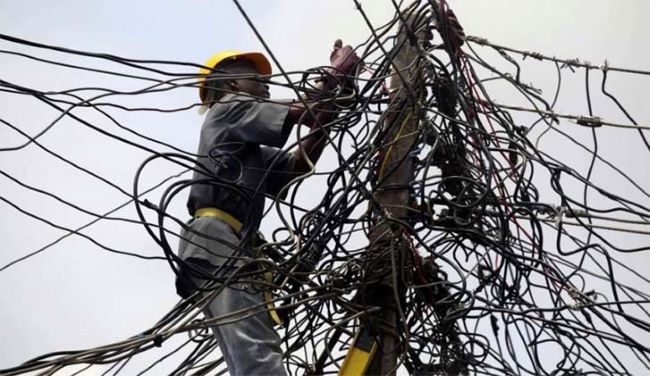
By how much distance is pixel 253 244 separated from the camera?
5.00 m

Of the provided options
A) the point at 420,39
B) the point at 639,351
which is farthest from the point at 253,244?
the point at 639,351

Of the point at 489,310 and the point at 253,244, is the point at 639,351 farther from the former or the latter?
the point at 253,244

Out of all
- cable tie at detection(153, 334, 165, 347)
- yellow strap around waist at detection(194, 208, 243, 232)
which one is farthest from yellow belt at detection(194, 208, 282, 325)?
cable tie at detection(153, 334, 165, 347)

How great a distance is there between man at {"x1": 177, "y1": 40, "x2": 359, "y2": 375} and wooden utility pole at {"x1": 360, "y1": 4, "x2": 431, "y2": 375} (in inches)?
12.5

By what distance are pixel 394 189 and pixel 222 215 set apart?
91 cm

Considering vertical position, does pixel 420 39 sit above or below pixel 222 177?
above

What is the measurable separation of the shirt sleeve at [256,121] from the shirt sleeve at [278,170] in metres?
0.27

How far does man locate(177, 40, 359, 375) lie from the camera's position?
181 inches

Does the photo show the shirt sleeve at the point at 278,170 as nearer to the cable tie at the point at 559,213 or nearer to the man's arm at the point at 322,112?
the man's arm at the point at 322,112

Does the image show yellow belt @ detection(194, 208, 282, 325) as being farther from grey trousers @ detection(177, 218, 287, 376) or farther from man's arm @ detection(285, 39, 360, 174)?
man's arm @ detection(285, 39, 360, 174)

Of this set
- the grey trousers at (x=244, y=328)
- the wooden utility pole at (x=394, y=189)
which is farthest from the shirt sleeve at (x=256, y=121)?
the wooden utility pole at (x=394, y=189)

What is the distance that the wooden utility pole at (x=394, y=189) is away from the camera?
5012 mm

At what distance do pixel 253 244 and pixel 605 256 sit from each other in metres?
1.67

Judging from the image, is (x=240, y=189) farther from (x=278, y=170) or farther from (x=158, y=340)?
(x=158, y=340)
